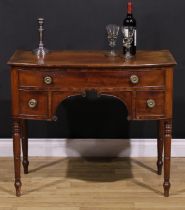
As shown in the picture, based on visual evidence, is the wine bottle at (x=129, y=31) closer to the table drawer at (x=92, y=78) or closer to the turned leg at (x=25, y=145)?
the table drawer at (x=92, y=78)

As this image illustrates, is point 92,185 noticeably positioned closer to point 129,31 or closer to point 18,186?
point 18,186

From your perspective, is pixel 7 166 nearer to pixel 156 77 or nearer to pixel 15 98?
pixel 15 98

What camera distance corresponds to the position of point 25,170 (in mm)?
3473

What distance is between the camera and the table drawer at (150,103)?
2.98 m

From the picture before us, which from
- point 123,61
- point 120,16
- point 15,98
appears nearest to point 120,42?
point 120,16

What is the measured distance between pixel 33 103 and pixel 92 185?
65 cm

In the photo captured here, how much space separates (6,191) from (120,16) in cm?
130

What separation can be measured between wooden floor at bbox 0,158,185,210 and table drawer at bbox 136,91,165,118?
0.48 meters

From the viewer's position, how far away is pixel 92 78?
9.74 ft

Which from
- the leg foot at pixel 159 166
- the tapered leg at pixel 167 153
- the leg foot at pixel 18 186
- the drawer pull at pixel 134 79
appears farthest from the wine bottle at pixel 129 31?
the leg foot at pixel 18 186

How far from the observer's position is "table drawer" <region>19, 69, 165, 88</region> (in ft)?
9.70

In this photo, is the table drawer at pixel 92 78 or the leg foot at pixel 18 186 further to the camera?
the leg foot at pixel 18 186

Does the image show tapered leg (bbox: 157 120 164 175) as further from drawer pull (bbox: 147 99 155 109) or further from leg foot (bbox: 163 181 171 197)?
drawer pull (bbox: 147 99 155 109)

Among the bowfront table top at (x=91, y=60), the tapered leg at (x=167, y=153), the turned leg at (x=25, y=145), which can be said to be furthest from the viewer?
the turned leg at (x=25, y=145)
